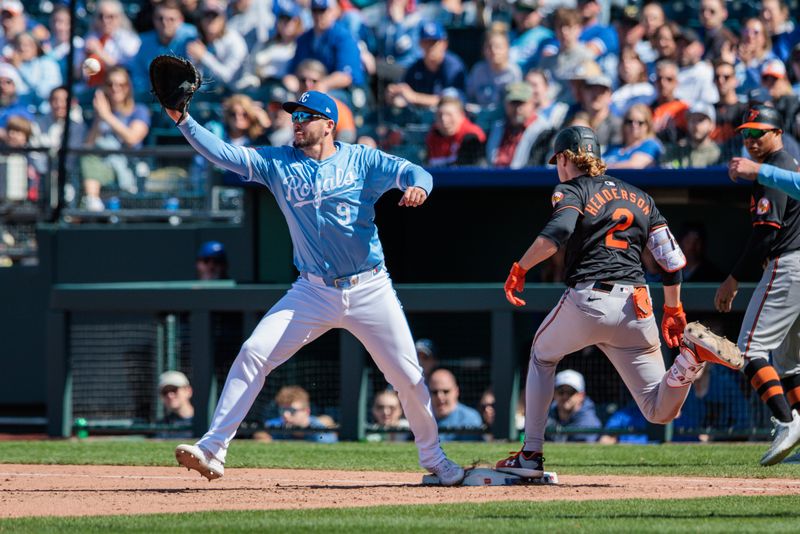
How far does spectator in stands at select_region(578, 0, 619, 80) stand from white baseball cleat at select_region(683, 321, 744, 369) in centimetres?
669

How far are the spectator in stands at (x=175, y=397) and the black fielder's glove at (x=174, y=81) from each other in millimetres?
4088

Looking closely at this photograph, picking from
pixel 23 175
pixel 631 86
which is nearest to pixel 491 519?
pixel 631 86

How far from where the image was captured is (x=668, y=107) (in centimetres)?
1140

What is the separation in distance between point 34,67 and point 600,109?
6.70m

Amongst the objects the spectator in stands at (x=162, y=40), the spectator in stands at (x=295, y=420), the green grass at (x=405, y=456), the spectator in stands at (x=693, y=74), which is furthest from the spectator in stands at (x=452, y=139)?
the spectator in stands at (x=162, y=40)

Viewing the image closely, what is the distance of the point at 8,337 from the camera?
502 inches

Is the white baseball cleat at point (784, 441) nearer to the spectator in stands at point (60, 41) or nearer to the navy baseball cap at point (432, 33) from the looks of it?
the navy baseball cap at point (432, 33)

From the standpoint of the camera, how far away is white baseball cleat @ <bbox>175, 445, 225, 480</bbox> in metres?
6.41

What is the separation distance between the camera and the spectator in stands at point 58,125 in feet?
44.6

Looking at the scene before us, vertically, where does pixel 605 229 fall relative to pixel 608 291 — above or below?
above

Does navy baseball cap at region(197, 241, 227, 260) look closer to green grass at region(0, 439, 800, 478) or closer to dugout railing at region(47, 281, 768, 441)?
dugout railing at region(47, 281, 768, 441)

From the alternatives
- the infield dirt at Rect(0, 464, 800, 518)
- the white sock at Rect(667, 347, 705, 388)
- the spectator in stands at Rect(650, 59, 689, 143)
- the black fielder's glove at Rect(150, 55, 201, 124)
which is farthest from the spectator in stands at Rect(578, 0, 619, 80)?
the black fielder's glove at Rect(150, 55, 201, 124)

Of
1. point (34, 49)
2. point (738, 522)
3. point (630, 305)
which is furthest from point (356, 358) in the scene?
point (34, 49)

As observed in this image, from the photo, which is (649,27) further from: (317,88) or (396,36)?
(317,88)
